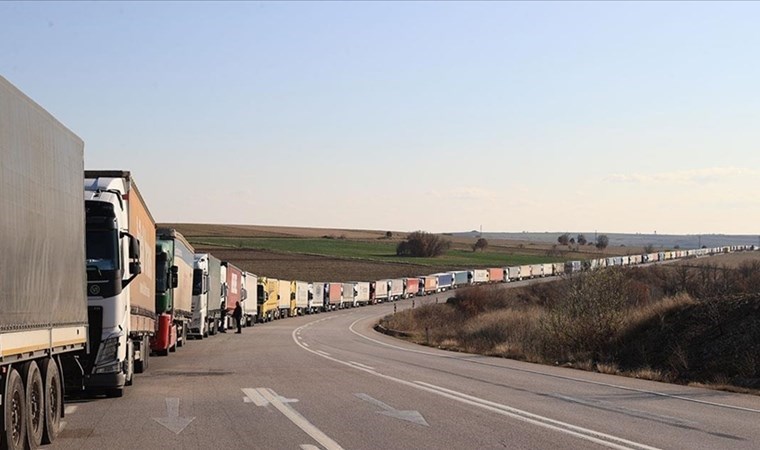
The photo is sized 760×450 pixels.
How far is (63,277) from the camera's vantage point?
12234 millimetres

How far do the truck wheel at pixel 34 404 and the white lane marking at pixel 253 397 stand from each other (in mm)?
4993

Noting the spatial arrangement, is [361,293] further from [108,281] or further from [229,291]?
[108,281]

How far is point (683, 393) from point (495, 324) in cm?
2799

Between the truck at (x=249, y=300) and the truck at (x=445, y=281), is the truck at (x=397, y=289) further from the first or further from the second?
the truck at (x=249, y=300)

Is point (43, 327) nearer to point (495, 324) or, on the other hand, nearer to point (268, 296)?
point (495, 324)

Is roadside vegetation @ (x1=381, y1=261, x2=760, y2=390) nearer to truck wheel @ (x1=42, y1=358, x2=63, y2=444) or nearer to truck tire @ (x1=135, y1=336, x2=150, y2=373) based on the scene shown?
truck tire @ (x1=135, y1=336, x2=150, y2=373)

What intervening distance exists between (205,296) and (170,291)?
14125 millimetres

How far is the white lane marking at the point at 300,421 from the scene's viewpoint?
11.7m

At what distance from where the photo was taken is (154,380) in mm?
21109

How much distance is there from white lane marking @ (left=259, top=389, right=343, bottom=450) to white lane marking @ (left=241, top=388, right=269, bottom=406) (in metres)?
0.09

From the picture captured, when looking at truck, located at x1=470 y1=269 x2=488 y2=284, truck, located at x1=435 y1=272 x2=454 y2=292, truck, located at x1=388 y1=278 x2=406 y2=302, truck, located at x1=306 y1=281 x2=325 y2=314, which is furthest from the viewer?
truck, located at x1=435 y1=272 x2=454 y2=292

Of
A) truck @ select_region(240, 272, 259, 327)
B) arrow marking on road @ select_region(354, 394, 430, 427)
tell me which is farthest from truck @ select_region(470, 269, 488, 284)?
arrow marking on road @ select_region(354, 394, 430, 427)

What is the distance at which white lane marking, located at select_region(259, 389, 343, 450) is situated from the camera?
11680mm

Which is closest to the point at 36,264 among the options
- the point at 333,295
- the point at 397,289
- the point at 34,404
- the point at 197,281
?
the point at 34,404
